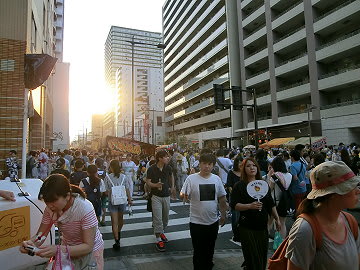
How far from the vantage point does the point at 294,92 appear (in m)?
34.0

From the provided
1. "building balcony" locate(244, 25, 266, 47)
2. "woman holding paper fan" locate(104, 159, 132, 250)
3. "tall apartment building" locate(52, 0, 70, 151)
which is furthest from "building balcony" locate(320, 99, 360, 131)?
"tall apartment building" locate(52, 0, 70, 151)

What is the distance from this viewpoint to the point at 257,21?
41688mm

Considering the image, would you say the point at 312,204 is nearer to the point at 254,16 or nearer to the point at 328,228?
the point at 328,228

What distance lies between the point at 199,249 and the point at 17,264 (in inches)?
95.9

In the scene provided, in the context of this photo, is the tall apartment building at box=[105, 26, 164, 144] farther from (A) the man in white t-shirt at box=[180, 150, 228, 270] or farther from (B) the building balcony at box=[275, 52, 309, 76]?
(A) the man in white t-shirt at box=[180, 150, 228, 270]

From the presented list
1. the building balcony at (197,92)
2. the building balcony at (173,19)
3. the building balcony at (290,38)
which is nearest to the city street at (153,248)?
the building balcony at (290,38)

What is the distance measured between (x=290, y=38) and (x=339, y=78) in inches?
342

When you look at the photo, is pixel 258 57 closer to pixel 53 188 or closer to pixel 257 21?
pixel 257 21

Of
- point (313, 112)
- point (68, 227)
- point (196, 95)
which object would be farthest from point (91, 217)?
point (196, 95)

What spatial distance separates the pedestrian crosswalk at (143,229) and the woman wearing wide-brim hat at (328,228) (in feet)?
15.4

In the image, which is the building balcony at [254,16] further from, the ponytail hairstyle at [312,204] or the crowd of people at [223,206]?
the ponytail hairstyle at [312,204]

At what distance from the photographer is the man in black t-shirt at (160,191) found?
5996mm

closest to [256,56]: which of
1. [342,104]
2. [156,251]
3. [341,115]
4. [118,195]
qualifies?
[342,104]

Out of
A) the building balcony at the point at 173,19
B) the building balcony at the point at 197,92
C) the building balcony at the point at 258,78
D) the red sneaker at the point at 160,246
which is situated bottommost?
the red sneaker at the point at 160,246
